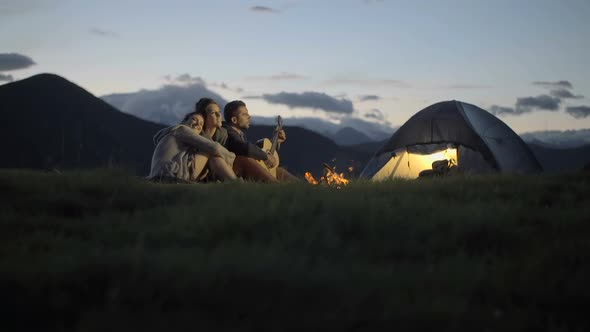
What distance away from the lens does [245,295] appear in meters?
3.22

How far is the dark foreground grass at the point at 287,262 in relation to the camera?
301 centimetres

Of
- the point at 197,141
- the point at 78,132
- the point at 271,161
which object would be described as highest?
the point at 78,132

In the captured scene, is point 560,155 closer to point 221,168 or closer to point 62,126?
point 62,126

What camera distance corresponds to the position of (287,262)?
367cm

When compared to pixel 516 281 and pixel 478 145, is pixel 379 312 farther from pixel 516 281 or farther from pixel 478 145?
pixel 478 145

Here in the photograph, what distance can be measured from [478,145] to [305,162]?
65.5m

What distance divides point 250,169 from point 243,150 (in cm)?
32

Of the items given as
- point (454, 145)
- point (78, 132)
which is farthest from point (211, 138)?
point (78, 132)

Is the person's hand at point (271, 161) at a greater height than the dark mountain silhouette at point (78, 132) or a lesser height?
lesser

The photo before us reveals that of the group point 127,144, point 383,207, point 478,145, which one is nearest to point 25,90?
point 127,144

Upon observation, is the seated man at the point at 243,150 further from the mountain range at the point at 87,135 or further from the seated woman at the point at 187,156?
the mountain range at the point at 87,135

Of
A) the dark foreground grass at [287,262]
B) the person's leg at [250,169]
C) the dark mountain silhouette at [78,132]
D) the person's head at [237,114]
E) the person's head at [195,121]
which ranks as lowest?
the dark foreground grass at [287,262]

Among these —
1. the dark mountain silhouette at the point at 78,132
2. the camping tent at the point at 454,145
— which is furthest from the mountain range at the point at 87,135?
the camping tent at the point at 454,145

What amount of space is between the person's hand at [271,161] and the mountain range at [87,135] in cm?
4349
